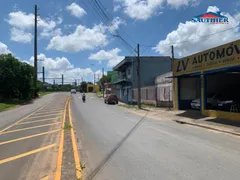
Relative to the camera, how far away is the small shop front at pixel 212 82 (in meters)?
15.1

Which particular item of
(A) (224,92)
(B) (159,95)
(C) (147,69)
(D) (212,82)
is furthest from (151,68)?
(A) (224,92)

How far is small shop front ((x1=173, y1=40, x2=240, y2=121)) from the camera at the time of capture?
49.6 feet

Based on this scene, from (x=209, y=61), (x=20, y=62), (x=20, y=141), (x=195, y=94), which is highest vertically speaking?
(x=20, y=62)

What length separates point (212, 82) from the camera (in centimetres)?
2277

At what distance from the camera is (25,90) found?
43.8 m

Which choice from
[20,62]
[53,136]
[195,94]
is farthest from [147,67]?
[53,136]

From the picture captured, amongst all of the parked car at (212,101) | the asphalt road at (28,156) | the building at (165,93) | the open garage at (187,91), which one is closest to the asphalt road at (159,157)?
the asphalt road at (28,156)

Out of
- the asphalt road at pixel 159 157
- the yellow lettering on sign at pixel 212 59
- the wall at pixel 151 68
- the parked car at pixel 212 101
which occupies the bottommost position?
the asphalt road at pixel 159 157

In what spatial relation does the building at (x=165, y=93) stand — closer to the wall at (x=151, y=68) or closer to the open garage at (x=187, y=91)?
the open garage at (x=187, y=91)

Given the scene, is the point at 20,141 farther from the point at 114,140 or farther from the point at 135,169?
the point at 135,169

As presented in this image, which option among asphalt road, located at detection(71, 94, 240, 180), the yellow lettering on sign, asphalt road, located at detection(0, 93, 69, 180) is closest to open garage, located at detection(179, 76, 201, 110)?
the yellow lettering on sign

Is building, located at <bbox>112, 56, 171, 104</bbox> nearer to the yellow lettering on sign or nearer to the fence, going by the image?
the fence

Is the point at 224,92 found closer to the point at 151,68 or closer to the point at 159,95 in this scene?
the point at 159,95

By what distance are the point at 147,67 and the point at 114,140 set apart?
1243 inches
